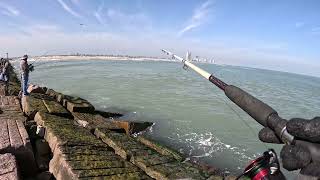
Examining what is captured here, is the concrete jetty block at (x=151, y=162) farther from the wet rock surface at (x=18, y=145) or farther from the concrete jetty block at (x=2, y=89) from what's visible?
the concrete jetty block at (x=2, y=89)

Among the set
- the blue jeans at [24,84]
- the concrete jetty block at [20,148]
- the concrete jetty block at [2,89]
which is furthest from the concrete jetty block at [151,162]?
the concrete jetty block at [2,89]

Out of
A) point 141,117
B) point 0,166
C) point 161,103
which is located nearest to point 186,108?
point 161,103

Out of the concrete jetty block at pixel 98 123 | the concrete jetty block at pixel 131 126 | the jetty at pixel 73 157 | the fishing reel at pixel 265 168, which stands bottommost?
the concrete jetty block at pixel 131 126

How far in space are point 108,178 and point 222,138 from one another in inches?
382

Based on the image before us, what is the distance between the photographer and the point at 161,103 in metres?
20.9

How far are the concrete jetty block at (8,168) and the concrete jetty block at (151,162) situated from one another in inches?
76.3

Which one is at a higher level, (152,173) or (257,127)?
(152,173)

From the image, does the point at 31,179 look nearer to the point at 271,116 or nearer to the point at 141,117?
the point at 271,116

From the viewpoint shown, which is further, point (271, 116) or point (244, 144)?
point (244, 144)

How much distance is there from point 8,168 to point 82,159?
1055 millimetres

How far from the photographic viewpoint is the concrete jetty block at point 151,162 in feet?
16.6

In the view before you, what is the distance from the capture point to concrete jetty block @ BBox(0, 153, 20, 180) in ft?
13.8

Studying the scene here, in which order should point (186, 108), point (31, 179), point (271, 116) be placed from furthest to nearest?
point (186, 108)
point (31, 179)
point (271, 116)

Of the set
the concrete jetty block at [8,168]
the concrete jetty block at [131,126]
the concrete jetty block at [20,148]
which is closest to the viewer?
the concrete jetty block at [8,168]
